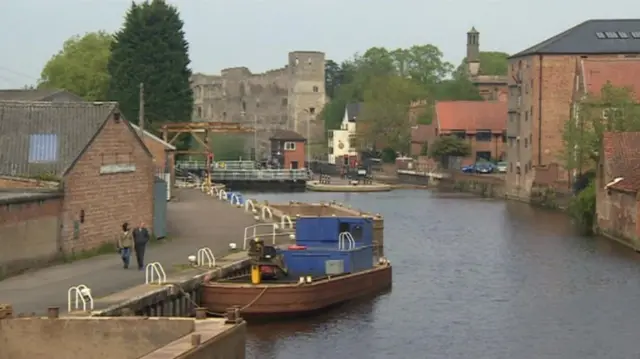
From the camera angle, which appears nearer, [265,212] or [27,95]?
[265,212]

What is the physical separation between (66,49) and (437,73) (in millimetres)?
75771

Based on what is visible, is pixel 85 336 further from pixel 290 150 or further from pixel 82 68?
pixel 290 150

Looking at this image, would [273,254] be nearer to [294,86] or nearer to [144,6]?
[144,6]

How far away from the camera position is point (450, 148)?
11306 centimetres

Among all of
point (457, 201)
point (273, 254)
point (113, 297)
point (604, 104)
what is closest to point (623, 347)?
point (273, 254)

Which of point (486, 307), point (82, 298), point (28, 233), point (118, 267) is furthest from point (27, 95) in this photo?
point (82, 298)

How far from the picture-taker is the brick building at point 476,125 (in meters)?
116

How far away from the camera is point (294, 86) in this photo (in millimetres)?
165500

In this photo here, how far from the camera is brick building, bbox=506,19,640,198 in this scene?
8819cm

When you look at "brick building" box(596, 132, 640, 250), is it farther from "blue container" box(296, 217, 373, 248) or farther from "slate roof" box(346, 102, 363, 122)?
"slate roof" box(346, 102, 363, 122)

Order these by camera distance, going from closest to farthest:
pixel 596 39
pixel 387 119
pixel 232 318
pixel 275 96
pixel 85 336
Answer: pixel 232 318 < pixel 85 336 < pixel 596 39 < pixel 387 119 < pixel 275 96

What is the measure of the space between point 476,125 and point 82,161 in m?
84.9

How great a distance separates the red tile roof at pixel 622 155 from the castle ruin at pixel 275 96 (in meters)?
106

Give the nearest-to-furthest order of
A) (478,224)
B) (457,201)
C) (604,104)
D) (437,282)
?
→ (437,282) → (478,224) → (604,104) → (457,201)
